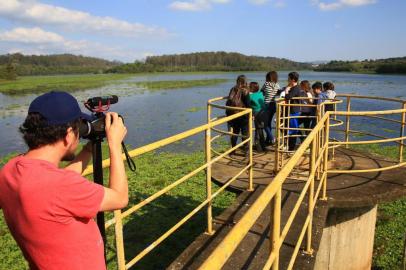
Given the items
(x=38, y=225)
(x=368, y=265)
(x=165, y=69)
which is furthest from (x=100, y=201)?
(x=165, y=69)

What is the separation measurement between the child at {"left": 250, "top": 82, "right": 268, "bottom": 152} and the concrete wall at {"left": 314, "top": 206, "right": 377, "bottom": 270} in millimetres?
2530

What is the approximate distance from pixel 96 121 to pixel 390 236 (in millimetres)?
6917

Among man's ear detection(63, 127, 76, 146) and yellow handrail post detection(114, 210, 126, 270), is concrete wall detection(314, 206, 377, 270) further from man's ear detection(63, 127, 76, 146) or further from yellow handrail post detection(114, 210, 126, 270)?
man's ear detection(63, 127, 76, 146)

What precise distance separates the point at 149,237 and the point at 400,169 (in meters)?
4.68

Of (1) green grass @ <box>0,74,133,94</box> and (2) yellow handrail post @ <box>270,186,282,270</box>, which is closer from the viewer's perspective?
(2) yellow handrail post @ <box>270,186,282,270</box>

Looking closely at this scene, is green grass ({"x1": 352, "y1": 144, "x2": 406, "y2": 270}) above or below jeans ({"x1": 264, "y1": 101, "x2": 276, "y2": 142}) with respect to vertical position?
below

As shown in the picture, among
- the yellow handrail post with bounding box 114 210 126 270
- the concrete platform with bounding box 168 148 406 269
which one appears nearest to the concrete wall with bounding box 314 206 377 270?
the concrete platform with bounding box 168 148 406 269

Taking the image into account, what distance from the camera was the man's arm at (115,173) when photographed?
169 cm

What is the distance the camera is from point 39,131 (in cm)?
163

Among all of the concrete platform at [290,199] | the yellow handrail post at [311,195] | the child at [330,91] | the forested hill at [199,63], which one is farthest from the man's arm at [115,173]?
the forested hill at [199,63]

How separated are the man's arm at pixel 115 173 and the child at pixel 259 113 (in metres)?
5.57

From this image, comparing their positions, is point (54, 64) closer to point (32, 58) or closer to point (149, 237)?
point (32, 58)

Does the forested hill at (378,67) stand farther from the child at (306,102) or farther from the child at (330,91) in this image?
the child at (306,102)

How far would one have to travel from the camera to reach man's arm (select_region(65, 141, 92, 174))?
7.07ft
